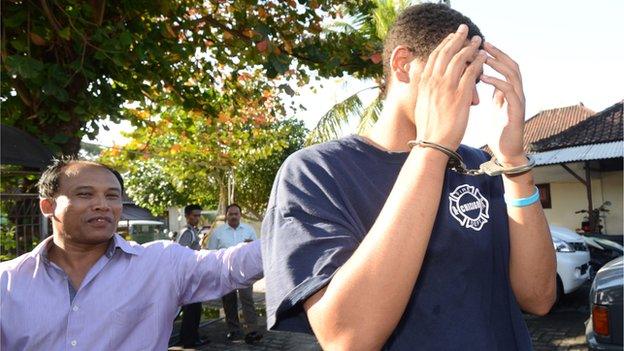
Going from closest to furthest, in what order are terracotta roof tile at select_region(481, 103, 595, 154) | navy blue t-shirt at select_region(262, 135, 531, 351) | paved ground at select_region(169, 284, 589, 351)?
1. navy blue t-shirt at select_region(262, 135, 531, 351)
2. paved ground at select_region(169, 284, 589, 351)
3. terracotta roof tile at select_region(481, 103, 595, 154)

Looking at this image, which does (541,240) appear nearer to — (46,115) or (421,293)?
(421,293)

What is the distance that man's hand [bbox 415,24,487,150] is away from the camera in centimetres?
117

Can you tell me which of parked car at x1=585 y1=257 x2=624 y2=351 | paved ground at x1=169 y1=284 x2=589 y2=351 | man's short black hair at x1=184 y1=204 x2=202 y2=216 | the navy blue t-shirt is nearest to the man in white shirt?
paved ground at x1=169 y1=284 x2=589 y2=351

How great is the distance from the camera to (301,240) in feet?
3.95

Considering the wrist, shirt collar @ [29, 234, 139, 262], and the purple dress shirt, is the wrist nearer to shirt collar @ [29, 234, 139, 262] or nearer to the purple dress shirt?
the purple dress shirt

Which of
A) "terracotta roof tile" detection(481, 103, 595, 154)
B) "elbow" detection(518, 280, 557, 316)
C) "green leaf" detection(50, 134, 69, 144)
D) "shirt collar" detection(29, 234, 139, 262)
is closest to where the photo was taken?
"elbow" detection(518, 280, 557, 316)

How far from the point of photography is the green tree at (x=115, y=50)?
4504 mm

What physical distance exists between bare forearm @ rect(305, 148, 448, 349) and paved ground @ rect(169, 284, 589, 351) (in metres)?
6.03

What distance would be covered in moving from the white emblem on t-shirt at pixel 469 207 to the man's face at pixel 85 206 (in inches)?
66.2

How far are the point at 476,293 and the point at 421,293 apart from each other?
0.15 meters

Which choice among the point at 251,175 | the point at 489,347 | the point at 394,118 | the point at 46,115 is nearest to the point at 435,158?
the point at 394,118

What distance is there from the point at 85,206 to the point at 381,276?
183 cm

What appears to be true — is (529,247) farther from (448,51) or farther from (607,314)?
(607,314)

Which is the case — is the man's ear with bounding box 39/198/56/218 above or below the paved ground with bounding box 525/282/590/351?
above
